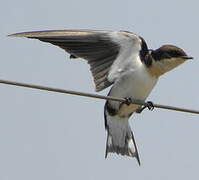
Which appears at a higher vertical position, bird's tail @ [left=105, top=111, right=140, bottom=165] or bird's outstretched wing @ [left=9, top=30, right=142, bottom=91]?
bird's outstretched wing @ [left=9, top=30, right=142, bottom=91]

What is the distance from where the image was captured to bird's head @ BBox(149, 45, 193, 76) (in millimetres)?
6516

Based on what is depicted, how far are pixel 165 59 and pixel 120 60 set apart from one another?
1.51 ft

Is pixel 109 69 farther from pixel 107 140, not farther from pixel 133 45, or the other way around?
pixel 107 140

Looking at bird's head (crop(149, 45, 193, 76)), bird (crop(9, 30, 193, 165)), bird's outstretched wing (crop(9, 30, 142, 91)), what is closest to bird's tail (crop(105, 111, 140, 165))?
bird (crop(9, 30, 193, 165))

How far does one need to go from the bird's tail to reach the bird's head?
764mm

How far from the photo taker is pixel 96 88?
6.96m

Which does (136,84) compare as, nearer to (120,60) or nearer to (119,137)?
(120,60)

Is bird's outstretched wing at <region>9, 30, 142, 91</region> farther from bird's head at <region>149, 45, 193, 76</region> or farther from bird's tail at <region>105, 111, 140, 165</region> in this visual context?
bird's tail at <region>105, 111, 140, 165</region>

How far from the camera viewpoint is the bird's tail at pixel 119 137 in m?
7.20

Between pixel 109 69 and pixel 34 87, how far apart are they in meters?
2.27

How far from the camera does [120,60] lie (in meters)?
6.84

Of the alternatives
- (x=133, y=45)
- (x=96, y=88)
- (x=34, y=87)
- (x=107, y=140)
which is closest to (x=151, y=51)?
(x=133, y=45)

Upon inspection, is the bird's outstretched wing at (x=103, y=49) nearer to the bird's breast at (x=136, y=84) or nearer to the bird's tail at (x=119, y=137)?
the bird's breast at (x=136, y=84)

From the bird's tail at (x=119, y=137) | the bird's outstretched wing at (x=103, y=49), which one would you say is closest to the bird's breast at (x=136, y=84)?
the bird's outstretched wing at (x=103, y=49)
